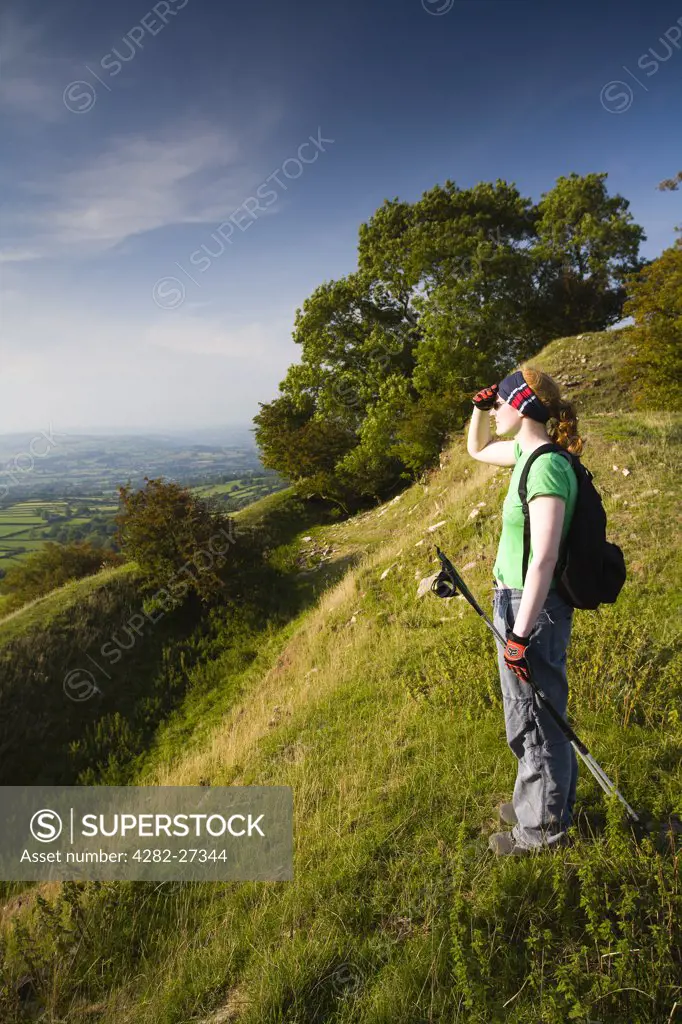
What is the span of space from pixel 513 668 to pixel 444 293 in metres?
19.7

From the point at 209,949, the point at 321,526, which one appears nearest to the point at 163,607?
the point at 321,526

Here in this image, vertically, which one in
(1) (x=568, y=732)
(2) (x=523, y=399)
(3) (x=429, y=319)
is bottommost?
(1) (x=568, y=732)

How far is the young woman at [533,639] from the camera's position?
7.78ft

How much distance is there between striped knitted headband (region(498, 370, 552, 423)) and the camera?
2502mm

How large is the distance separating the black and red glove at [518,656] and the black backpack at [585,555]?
13.5 inches

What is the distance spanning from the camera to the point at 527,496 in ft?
7.82

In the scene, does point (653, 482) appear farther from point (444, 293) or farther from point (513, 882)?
point (444, 293)

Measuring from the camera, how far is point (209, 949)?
8.86 ft
